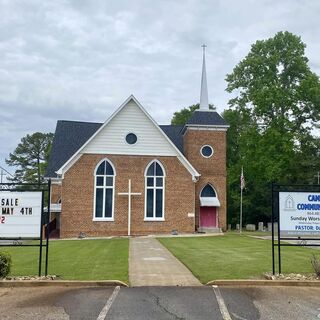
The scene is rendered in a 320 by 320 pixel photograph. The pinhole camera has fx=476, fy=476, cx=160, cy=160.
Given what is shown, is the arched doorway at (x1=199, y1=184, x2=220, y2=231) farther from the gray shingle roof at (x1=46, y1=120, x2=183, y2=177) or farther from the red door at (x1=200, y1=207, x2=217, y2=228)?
the gray shingle roof at (x1=46, y1=120, x2=183, y2=177)

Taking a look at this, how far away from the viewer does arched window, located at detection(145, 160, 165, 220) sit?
3662cm

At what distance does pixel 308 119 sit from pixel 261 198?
1264 centimetres

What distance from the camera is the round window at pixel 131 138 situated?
3666 cm

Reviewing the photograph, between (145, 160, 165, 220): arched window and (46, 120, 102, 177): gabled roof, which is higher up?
(46, 120, 102, 177): gabled roof

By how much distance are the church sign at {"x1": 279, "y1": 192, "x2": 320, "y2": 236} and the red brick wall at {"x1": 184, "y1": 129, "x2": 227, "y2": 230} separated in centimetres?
2781

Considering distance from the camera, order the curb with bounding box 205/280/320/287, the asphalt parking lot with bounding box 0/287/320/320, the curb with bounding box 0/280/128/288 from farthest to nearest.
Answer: the curb with bounding box 205/280/320/287 < the curb with bounding box 0/280/128/288 < the asphalt parking lot with bounding box 0/287/320/320

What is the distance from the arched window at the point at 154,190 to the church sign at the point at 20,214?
957 inches

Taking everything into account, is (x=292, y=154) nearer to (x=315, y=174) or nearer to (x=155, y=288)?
(x=315, y=174)

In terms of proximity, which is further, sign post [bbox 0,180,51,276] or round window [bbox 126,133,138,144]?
round window [bbox 126,133,138,144]

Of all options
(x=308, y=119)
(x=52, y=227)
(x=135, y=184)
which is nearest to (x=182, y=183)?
(x=135, y=184)

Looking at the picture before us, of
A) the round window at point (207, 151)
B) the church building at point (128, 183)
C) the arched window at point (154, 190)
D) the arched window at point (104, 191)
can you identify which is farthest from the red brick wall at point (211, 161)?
the arched window at point (104, 191)

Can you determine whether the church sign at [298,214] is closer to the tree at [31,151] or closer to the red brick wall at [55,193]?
the red brick wall at [55,193]

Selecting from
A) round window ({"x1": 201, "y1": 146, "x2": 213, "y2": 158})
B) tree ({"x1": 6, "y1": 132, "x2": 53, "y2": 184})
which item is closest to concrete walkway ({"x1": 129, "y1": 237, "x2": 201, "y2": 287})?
round window ({"x1": 201, "y1": 146, "x2": 213, "y2": 158})

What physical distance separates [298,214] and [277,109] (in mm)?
36581
